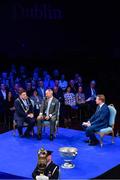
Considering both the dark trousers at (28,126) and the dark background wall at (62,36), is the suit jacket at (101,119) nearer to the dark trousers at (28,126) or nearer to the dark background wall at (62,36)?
the dark trousers at (28,126)

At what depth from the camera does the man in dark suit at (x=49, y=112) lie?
10.9 meters

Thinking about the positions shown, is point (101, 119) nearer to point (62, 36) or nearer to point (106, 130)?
point (106, 130)

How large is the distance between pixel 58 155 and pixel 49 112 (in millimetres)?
1740

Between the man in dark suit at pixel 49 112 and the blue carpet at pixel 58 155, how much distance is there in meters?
0.33

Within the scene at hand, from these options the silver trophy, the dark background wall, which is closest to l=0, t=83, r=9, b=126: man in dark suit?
the silver trophy

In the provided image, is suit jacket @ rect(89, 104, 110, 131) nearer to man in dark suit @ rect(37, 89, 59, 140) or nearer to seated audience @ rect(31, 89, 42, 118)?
man in dark suit @ rect(37, 89, 59, 140)

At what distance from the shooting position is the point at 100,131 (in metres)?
10.3

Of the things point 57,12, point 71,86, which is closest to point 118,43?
point 57,12

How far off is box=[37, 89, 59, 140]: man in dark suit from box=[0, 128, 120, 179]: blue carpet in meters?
0.33

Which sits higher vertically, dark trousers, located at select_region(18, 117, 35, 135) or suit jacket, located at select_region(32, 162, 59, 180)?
dark trousers, located at select_region(18, 117, 35, 135)

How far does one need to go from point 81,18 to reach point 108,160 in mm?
9356

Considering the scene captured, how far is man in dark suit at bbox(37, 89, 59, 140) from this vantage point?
10.9 m

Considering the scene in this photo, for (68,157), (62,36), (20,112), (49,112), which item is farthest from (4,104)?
(62,36)

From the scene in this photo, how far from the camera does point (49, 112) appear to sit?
36.6 ft
